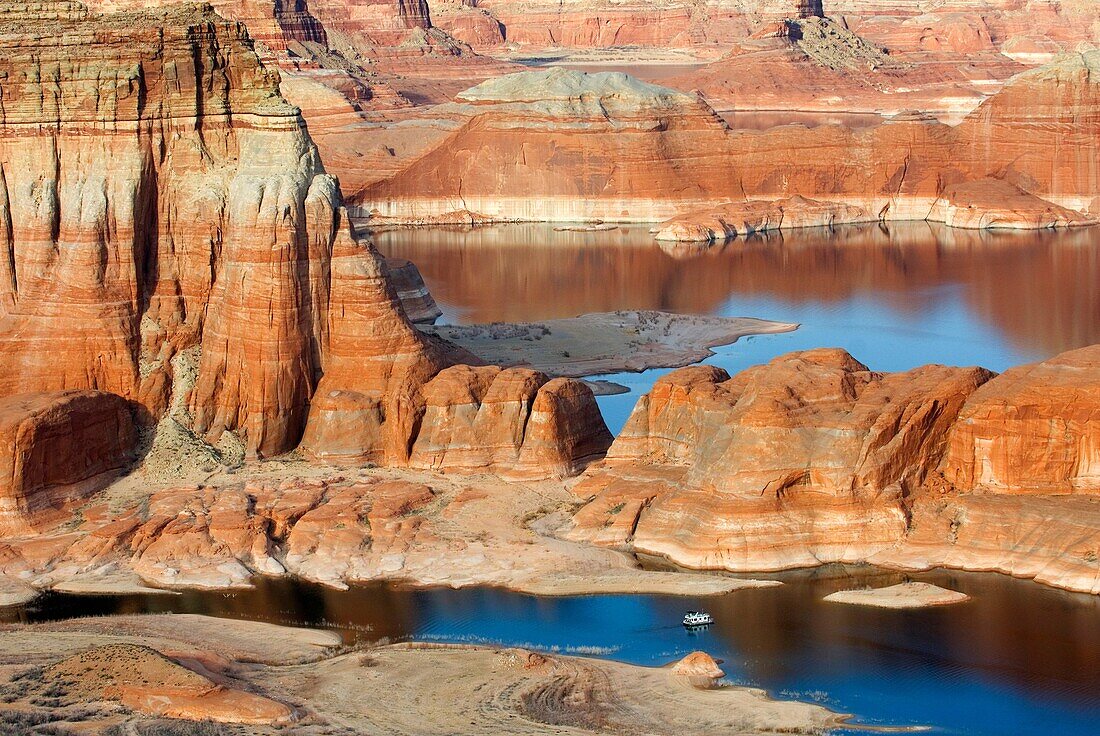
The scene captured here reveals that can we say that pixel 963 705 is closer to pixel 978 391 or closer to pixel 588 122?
pixel 978 391

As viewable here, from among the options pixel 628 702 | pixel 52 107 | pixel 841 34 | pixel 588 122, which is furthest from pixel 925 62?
pixel 628 702

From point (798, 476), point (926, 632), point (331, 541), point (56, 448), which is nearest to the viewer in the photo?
point (926, 632)

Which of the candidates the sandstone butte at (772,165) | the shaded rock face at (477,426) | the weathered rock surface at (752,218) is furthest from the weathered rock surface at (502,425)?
the sandstone butte at (772,165)

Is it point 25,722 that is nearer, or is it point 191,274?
point 25,722

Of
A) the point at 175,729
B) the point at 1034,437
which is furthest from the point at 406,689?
the point at 1034,437

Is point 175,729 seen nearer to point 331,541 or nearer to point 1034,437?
point 331,541
